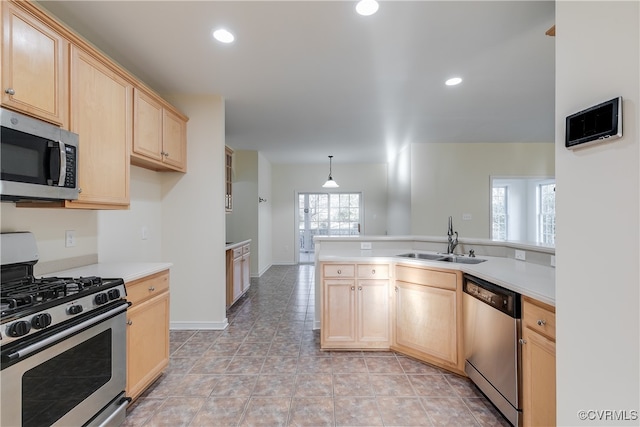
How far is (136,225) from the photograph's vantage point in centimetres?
272

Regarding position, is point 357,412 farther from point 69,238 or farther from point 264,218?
point 264,218

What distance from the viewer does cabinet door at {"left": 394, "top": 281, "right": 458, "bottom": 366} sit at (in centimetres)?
224

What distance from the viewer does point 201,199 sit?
3.12 meters

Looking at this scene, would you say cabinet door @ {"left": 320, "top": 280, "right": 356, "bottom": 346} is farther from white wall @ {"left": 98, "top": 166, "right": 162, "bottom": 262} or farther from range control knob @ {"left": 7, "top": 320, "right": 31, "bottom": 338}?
range control knob @ {"left": 7, "top": 320, "right": 31, "bottom": 338}

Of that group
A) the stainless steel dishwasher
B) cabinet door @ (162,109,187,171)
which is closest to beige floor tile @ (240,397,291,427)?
the stainless steel dishwasher

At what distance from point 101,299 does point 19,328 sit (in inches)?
15.0

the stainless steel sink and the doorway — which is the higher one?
the doorway

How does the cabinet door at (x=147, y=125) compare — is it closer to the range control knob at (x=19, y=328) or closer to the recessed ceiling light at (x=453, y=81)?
the range control knob at (x=19, y=328)

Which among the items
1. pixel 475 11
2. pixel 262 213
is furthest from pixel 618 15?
pixel 262 213

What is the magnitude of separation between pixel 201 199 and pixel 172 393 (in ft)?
6.03

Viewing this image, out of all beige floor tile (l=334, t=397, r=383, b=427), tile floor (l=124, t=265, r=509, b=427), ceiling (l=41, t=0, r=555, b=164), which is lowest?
A: tile floor (l=124, t=265, r=509, b=427)

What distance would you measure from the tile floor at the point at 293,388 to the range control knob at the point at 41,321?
3.18ft

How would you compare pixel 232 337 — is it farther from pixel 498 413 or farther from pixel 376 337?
pixel 498 413

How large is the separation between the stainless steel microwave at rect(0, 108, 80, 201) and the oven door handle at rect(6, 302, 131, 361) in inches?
26.8
